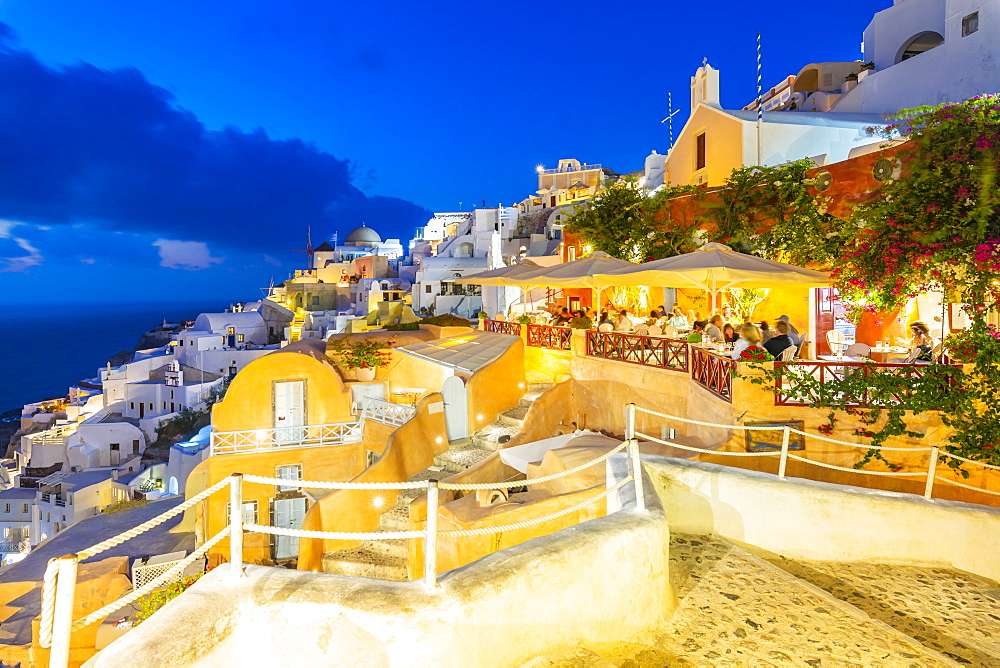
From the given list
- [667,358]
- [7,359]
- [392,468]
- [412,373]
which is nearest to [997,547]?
[667,358]

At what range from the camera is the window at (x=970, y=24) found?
18234 millimetres

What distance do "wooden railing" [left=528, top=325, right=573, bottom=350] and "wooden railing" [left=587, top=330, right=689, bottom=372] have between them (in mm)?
1088

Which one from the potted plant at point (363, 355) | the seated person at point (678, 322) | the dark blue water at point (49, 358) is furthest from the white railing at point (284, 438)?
the dark blue water at point (49, 358)

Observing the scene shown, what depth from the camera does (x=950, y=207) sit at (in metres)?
9.80

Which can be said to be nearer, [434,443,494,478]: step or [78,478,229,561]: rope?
[78,478,229,561]: rope

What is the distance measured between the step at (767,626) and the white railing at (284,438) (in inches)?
A: 473

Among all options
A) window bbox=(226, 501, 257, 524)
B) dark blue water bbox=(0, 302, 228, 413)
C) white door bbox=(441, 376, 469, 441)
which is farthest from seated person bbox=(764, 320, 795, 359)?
dark blue water bbox=(0, 302, 228, 413)

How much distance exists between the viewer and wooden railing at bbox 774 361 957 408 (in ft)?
29.9

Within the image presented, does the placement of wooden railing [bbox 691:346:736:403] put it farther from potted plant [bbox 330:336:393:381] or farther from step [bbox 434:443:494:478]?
potted plant [bbox 330:336:393:381]

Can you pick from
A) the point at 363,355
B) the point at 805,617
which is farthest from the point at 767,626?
the point at 363,355

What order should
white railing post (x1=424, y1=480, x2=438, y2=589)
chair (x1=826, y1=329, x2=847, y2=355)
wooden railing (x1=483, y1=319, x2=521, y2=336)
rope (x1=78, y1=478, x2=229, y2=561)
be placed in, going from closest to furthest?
rope (x1=78, y1=478, x2=229, y2=561)
white railing post (x1=424, y1=480, x2=438, y2=589)
chair (x1=826, y1=329, x2=847, y2=355)
wooden railing (x1=483, y1=319, x2=521, y2=336)

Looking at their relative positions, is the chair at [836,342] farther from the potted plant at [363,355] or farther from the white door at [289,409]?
the white door at [289,409]

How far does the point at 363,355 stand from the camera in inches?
695

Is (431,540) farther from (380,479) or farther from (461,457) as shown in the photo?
(461,457)
